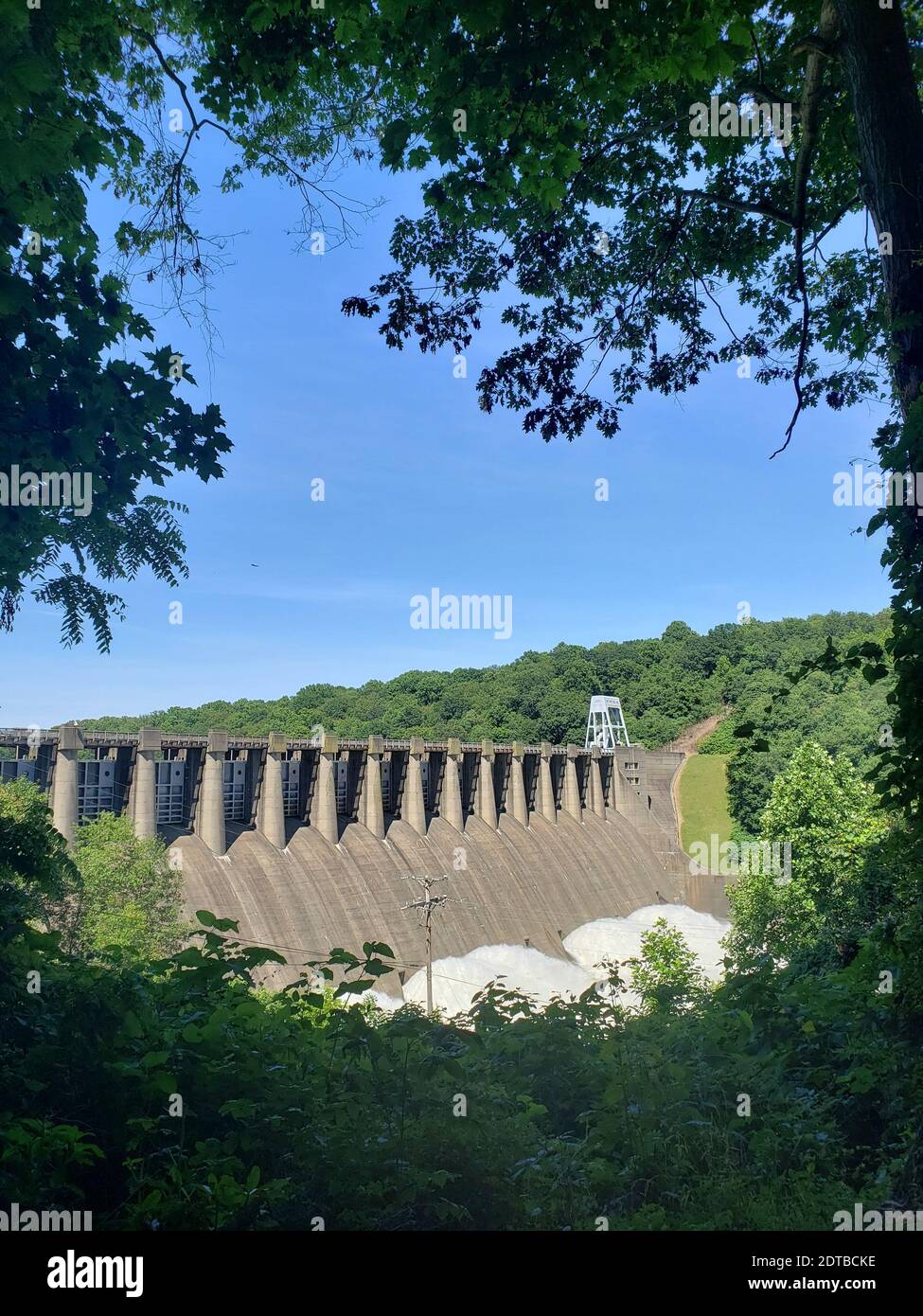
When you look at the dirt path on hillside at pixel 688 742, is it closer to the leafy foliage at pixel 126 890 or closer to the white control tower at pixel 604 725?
the white control tower at pixel 604 725

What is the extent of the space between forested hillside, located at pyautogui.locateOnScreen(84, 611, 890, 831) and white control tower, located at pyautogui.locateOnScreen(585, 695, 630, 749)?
0.53 metres

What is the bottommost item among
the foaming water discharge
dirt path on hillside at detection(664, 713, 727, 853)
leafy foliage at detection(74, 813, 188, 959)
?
the foaming water discharge

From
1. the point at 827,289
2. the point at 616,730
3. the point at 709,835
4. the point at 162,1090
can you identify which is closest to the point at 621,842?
the point at 709,835

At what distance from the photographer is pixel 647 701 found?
117 ft

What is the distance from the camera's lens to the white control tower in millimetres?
39750

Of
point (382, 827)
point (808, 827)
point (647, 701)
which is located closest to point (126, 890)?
point (382, 827)

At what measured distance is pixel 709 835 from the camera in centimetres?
3209

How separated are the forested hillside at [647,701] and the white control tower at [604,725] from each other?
526 mm

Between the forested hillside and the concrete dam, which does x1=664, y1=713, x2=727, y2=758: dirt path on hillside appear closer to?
the forested hillside

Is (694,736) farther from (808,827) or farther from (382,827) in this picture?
(382,827)

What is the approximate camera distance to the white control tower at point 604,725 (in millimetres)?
39750

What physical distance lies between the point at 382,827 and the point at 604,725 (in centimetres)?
1890

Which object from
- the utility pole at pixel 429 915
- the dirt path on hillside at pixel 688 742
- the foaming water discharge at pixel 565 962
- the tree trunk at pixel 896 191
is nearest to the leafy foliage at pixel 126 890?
the foaming water discharge at pixel 565 962

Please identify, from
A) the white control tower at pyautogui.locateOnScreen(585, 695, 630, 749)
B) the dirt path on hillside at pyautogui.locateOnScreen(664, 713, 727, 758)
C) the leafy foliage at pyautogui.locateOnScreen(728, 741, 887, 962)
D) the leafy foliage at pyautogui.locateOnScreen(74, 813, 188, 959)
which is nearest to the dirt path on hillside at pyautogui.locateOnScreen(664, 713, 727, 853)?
the dirt path on hillside at pyautogui.locateOnScreen(664, 713, 727, 758)
